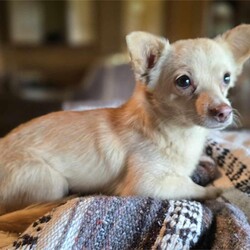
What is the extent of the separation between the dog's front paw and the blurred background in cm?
316

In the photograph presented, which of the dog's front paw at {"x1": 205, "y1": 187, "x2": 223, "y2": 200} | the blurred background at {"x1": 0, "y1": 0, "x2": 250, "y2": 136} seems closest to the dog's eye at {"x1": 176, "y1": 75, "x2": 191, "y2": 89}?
the dog's front paw at {"x1": 205, "y1": 187, "x2": 223, "y2": 200}

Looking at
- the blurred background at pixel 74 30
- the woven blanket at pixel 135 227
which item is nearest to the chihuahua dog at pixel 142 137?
the woven blanket at pixel 135 227

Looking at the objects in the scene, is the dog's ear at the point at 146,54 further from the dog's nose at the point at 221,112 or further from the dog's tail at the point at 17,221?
the dog's tail at the point at 17,221

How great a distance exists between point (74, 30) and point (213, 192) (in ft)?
13.1

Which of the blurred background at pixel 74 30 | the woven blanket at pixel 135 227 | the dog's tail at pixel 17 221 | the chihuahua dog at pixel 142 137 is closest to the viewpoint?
the woven blanket at pixel 135 227

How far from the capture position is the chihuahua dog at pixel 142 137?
0.85m

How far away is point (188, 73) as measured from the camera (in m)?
0.85

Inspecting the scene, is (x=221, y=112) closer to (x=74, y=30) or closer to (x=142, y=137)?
(x=142, y=137)

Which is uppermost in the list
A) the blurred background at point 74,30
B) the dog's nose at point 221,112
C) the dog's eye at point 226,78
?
the dog's eye at point 226,78

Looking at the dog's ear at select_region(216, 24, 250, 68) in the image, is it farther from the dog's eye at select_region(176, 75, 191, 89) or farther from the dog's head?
the dog's eye at select_region(176, 75, 191, 89)

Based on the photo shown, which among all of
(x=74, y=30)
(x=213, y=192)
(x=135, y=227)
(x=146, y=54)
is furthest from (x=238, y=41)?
(x=74, y=30)

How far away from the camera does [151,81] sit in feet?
2.95

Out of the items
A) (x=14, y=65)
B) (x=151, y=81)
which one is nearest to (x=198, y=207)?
(x=151, y=81)

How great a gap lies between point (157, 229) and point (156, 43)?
16.6 inches
